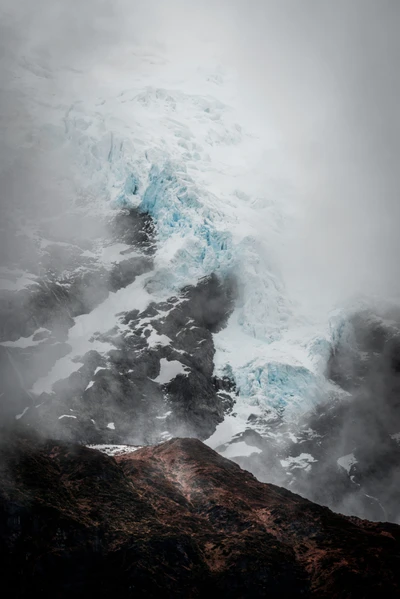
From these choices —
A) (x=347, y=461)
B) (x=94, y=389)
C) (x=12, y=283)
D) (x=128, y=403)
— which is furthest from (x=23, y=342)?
(x=347, y=461)

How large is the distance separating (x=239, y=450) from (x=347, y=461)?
128 feet

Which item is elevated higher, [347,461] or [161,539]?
[161,539]

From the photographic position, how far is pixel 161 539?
53562 mm

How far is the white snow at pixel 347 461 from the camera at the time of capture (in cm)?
18150

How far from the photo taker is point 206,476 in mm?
75062

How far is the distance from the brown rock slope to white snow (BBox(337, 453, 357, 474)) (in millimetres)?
119393

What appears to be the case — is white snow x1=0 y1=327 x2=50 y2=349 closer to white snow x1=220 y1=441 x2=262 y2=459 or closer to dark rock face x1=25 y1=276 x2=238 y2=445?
dark rock face x1=25 y1=276 x2=238 y2=445

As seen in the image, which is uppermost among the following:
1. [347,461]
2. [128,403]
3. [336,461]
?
[347,461]

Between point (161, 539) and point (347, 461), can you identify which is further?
point (347, 461)

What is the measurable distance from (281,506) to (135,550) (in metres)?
23.0

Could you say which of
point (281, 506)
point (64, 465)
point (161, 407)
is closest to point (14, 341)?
point (161, 407)

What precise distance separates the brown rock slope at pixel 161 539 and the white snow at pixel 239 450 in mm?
107624

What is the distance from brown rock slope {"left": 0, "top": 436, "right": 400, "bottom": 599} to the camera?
154 feet

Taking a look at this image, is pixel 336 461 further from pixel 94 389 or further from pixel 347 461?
pixel 94 389
